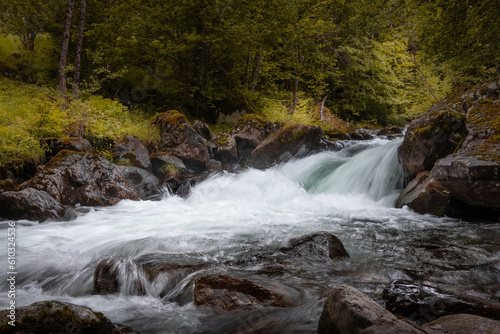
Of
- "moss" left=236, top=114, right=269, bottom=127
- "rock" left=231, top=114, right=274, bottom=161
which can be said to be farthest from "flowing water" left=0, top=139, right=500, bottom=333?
"moss" left=236, top=114, right=269, bottom=127

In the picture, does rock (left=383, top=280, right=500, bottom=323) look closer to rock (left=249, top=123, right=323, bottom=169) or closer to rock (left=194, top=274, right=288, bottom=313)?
rock (left=194, top=274, right=288, bottom=313)

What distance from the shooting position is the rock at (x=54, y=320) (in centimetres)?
194

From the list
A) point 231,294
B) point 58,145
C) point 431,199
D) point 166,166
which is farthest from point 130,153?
point 431,199

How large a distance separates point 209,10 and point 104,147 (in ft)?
23.6

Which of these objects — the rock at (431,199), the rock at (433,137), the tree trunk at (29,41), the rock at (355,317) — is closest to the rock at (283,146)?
the rock at (433,137)

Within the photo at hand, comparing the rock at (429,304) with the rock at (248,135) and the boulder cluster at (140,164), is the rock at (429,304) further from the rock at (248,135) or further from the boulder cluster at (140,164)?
the rock at (248,135)

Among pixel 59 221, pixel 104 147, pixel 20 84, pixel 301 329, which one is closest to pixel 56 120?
pixel 104 147

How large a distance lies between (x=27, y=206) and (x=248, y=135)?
27.0 feet

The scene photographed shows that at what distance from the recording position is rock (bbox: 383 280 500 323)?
259 centimetres

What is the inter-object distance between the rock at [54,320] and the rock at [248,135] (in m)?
10.3

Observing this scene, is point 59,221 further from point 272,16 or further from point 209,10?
point 272,16

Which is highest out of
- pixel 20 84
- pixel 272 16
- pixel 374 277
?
pixel 272 16

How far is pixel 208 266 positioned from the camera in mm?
4258

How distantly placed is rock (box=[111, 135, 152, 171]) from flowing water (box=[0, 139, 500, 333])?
1.76 metres
